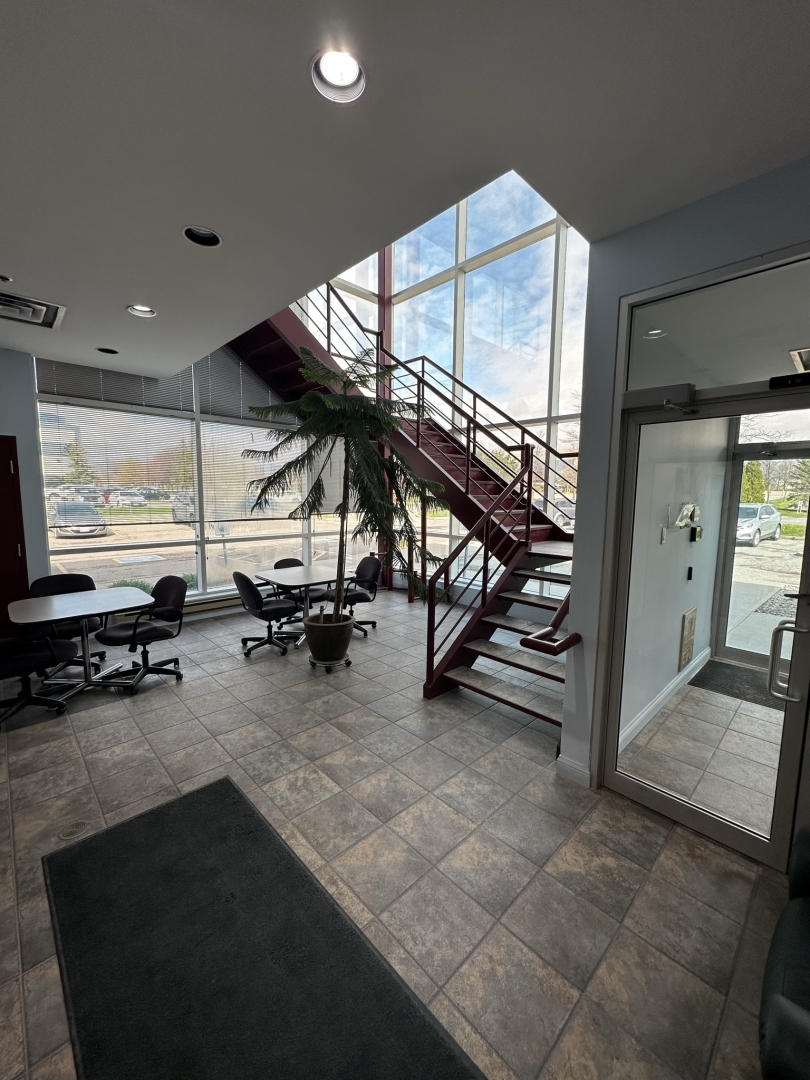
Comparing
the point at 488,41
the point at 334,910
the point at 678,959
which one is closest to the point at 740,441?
the point at 488,41

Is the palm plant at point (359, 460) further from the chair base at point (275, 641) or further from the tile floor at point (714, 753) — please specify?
the tile floor at point (714, 753)

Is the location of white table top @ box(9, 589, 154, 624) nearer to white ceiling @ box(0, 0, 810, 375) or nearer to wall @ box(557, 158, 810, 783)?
white ceiling @ box(0, 0, 810, 375)

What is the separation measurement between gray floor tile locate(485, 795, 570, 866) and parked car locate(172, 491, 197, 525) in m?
5.22

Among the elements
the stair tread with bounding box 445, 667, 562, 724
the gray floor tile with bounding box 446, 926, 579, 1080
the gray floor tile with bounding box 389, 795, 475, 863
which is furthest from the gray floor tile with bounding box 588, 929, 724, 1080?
the stair tread with bounding box 445, 667, 562, 724

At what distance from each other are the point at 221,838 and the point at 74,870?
2.07ft

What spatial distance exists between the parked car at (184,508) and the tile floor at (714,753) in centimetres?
560

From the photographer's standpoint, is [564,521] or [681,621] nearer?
[681,621]

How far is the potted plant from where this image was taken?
12.4 feet

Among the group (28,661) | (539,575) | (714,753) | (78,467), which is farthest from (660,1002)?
(78,467)

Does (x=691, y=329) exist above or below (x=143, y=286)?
below

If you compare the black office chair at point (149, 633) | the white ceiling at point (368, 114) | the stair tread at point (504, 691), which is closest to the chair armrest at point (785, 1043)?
the stair tread at point (504, 691)

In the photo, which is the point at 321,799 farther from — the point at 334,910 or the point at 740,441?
the point at 740,441

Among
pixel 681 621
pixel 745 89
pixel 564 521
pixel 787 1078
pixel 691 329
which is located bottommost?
pixel 787 1078

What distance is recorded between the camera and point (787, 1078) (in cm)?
89
